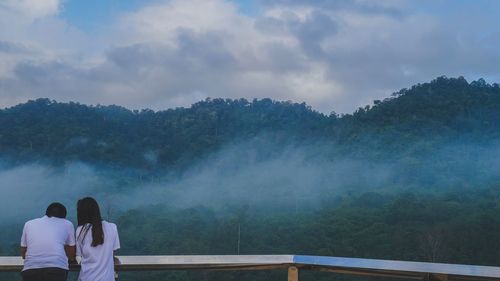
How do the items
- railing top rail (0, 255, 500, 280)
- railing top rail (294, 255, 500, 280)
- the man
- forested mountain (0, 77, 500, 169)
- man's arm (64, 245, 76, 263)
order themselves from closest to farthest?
railing top rail (294, 255, 500, 280) < railing top rail (0, 255, 500, 280) < the man < man's arm (64, 245, 76, 263) < forested mountain (0, 77, 500, 169)

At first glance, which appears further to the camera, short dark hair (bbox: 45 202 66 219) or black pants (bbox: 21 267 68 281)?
short dark hair (bbox: 45 202 66 219)

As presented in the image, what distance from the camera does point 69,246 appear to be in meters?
→ 3.48

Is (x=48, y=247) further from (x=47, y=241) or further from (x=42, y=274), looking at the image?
(x=42, y=274)

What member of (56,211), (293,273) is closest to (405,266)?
(293,273)

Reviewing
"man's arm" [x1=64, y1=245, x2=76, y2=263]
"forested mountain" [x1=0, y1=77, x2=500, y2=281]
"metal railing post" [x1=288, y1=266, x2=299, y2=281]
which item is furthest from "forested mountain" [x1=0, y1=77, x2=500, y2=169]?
"man's arm" [x1=64, y1=245, x2=76, y2=263]

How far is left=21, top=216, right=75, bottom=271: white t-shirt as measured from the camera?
3367 mm

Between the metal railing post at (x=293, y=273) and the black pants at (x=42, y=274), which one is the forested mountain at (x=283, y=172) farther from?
the black pants at (x=42, y=274)

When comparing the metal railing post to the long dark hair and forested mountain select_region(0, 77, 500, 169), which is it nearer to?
the long dark hair

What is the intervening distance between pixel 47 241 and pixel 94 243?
0.82 feet

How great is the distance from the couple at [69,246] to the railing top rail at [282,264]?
0.26 ft

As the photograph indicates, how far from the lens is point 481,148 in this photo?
55.9 m

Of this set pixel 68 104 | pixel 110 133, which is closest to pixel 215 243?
pixel 110 133

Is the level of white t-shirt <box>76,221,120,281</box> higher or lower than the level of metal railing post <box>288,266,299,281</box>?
higher

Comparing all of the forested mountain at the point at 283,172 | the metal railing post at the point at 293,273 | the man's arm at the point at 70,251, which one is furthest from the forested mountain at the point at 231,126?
the man's arm at the point at 70,251
